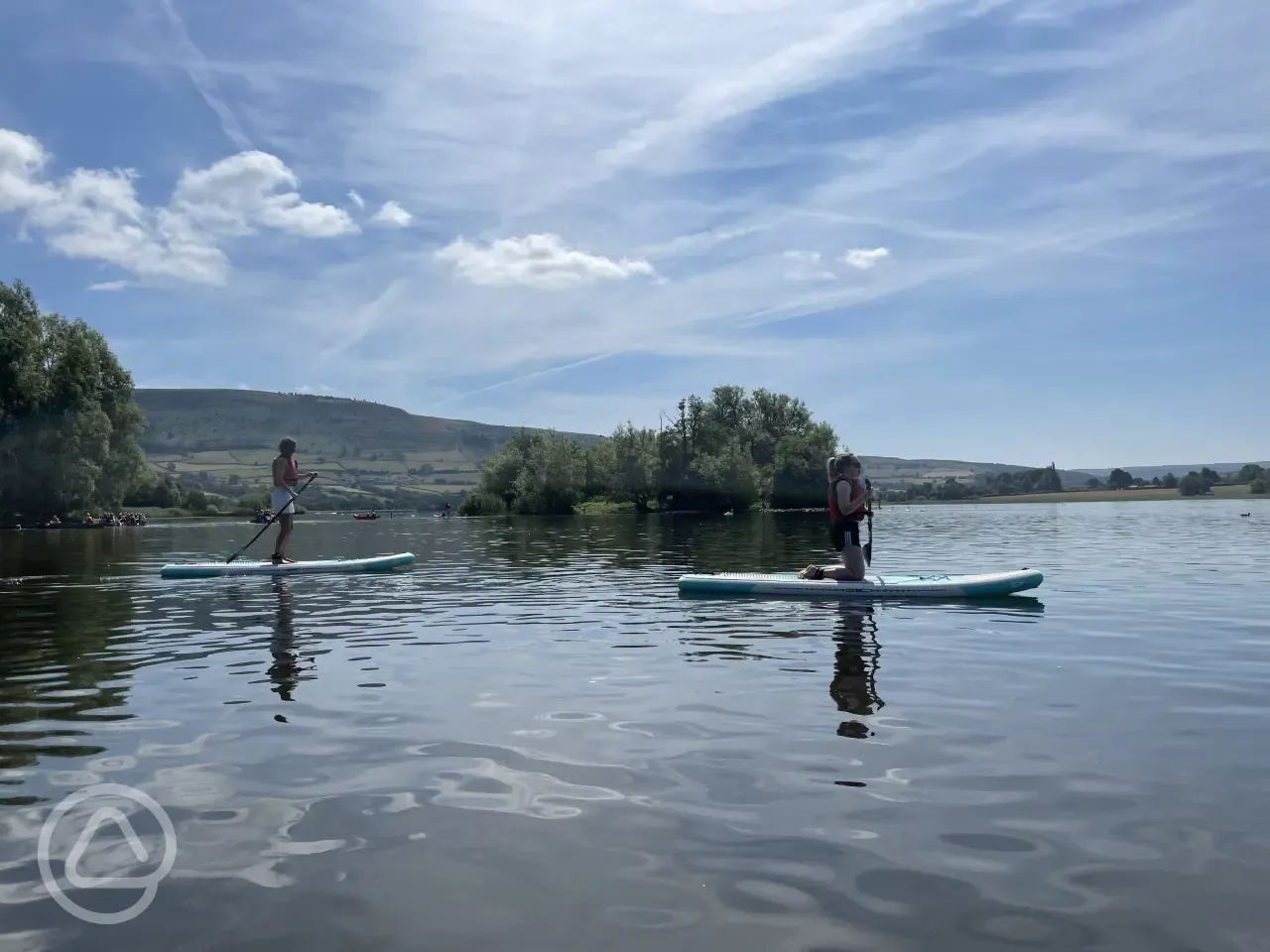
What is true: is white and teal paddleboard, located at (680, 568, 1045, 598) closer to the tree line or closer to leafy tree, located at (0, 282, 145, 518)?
leafy tree, located at (0, 282, 145, 518)

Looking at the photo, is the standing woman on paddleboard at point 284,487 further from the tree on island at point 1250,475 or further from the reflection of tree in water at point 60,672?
the tree on island at point 1250,475

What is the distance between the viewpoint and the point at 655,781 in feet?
21.5

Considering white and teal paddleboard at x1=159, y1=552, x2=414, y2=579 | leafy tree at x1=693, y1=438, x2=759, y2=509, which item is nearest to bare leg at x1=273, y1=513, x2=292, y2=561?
white and teal paddleboard at x1=159, y1=552, x2=414, y2=579

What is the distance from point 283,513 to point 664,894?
20.7 m

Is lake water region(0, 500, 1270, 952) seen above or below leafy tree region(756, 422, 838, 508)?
below

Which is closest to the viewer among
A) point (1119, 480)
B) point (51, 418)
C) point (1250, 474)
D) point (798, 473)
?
point (51, 418)

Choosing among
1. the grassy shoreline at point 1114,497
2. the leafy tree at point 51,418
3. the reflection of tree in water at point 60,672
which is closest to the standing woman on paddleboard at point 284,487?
the reflection of tree in water at point 60,672

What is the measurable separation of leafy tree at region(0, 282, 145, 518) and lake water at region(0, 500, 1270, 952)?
205ft

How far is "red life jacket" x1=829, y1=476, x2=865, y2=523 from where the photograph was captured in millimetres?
16688

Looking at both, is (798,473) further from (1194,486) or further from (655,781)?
(655,781)

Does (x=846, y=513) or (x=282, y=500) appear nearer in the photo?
(x=846, y=513)

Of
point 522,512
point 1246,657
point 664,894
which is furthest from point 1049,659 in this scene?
point 522,512

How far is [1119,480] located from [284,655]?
184664 mm

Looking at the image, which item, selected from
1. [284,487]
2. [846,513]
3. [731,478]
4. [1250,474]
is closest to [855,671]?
[846,513]
